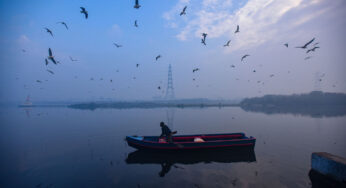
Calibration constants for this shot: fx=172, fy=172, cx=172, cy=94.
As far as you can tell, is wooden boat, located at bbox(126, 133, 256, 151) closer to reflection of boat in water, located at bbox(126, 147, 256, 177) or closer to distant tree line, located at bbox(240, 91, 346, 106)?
reflection of boat in water, located at bbox(126, 147, 256, 177)

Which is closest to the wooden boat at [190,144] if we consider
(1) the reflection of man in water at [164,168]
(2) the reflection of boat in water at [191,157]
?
(2) the reflection of boat in water at [191,157]

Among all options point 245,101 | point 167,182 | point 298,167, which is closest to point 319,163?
point 298,167

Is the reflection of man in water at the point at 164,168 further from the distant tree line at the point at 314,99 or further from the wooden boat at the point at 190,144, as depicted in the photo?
the distant tree line at the point at 314,99

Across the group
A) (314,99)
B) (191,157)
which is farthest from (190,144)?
(314,99)

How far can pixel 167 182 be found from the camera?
11.1 m

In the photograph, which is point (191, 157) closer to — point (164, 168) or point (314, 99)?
point (164, 168)

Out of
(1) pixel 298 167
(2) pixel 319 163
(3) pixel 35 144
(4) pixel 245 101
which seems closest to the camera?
(2) pixel 319 163

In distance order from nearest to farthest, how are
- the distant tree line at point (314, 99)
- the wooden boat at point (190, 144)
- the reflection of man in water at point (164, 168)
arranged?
1. the reflection of man in water at point (164, 168)
2. the wooden boat at point (190, 144)
3. the distant tree line at point (314, 99)

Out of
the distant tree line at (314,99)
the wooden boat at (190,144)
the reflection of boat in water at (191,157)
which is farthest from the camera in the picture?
the distant tree line at (314,99)

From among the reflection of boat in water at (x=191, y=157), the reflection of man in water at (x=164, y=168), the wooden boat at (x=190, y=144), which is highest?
the wooden boat at (x=190, y=144)

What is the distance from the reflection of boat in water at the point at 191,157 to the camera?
14.7 m

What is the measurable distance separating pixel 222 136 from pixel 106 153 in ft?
39.3

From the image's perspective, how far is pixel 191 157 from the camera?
15.6 m

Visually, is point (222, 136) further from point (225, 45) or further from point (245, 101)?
point (245, 101)
